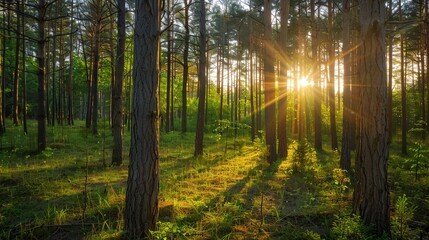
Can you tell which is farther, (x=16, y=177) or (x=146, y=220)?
(x=16, y=177)

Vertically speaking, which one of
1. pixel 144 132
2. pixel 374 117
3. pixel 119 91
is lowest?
pixel 144 132

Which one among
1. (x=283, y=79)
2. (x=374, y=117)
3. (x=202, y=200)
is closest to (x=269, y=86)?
(x=283, y=79)

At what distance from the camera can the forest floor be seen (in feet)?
13.2

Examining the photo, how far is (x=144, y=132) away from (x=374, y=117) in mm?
3307

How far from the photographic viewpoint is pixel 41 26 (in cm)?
995

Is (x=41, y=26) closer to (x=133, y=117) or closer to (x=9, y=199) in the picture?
(x=9, y=199)

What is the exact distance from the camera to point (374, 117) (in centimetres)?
392

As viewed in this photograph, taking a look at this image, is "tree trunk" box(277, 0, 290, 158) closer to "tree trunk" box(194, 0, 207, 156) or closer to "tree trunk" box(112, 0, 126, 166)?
"tree trunk" box(194, 0, 207, 156)

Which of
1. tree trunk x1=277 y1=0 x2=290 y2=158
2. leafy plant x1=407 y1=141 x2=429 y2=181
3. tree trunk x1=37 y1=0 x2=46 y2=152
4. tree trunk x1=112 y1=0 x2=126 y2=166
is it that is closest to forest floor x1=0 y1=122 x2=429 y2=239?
leafy plant x1=407 y1=141 x2=429 y2=181

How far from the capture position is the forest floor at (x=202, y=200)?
13.2 ft

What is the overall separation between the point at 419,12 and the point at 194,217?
2112 centimetres

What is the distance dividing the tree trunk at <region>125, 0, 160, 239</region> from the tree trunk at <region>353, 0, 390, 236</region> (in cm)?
308

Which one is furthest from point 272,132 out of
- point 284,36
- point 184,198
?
point 184,198

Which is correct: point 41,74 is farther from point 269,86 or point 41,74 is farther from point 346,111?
point 346,111
